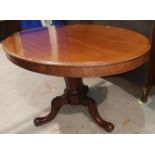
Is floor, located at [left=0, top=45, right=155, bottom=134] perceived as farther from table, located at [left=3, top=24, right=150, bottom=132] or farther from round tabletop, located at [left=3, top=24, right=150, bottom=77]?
round tabletop, located at [left=3, top=24, right=150, bottom=77]

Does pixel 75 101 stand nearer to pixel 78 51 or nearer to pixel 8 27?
pixel 78 51

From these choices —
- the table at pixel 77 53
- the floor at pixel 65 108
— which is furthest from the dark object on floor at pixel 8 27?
the table at pixel 77 53

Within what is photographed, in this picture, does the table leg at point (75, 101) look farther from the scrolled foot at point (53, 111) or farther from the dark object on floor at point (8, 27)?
the dark object on floor at point (8, 27)

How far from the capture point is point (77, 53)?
1033 mm

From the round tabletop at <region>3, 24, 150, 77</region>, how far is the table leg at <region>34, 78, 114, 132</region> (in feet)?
1.01

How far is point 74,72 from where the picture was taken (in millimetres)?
945

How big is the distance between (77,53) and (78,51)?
3cm

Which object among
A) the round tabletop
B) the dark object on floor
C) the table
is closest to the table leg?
the table

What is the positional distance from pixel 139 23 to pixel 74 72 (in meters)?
0.71

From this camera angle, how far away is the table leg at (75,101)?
1434mm

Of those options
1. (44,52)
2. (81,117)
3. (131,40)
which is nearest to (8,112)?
(81,117)

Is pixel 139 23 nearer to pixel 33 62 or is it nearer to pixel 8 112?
pixel 33 62

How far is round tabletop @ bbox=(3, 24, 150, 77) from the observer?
0.94 meters
